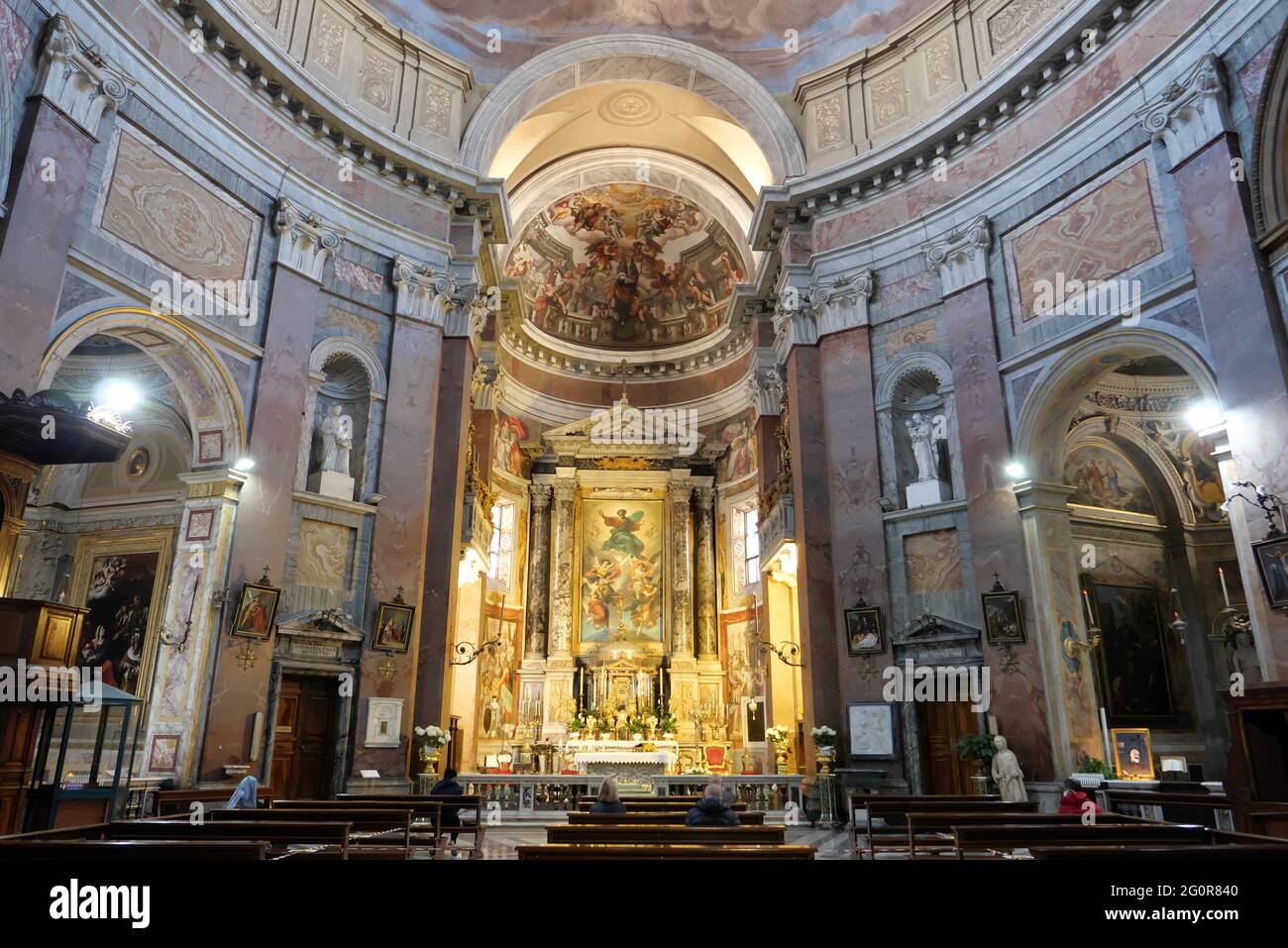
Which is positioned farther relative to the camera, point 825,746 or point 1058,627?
point 825,746

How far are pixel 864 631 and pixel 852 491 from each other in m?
2.52

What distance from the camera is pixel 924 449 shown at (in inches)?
585

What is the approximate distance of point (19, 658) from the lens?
760cm

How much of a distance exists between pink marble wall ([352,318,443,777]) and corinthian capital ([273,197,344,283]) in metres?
1.74

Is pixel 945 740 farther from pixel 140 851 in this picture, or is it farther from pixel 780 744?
pixel 140 851

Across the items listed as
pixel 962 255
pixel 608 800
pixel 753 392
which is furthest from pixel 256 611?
pixel 753 392

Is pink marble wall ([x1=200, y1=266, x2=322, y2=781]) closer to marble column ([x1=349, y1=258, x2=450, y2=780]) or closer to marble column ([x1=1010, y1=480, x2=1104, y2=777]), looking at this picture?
marble column ([x1=349, y1=258, x2=450, y2=780])

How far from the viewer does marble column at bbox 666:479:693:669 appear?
934 inches

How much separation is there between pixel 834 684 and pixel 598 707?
9.24 metres

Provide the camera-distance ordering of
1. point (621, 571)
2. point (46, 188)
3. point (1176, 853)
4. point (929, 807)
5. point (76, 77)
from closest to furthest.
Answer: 1. point (1176, 853)
2. point (929, 807)
3. point (46, 188)
4. point (76, 77)
5. point (621, 571)

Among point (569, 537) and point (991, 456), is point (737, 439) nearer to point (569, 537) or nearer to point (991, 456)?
point (569, 537)

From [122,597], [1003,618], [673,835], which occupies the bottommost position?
[673,835]

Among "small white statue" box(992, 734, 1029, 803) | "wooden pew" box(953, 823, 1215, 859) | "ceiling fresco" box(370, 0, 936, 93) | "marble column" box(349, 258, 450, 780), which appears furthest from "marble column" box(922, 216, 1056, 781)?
"marble column" box(349, 258, 450, 780)
